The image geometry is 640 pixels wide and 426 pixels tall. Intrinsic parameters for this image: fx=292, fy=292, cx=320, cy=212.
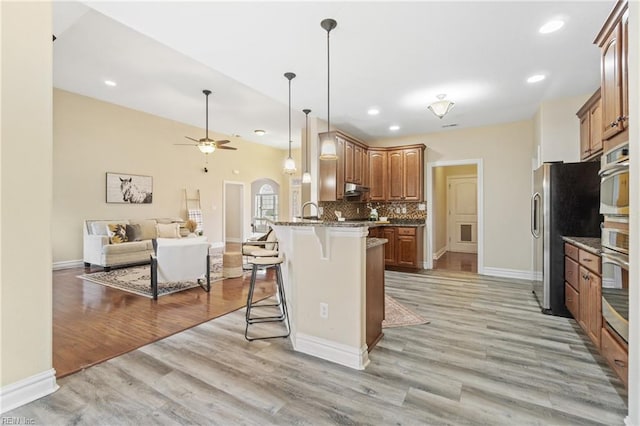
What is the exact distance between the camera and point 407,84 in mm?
3826

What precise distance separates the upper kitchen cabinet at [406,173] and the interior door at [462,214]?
3026 mm

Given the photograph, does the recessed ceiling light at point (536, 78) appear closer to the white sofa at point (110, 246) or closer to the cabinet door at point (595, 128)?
the cabinet door at point (595, 128)

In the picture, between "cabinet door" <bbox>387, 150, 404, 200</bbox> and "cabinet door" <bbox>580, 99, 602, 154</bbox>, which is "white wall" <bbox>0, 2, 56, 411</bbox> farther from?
"cabinet door" <bbox>387, 150, 404, 200</bbox>

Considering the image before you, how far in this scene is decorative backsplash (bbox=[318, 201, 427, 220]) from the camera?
19.7ft

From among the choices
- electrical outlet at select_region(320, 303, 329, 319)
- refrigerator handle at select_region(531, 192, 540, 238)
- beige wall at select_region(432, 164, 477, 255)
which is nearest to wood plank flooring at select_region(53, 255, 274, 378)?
electrical outlet at select_region(320, 303, 329, 319)

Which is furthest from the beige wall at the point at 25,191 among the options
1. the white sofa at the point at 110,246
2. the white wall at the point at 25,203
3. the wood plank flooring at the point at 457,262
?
the wood plank flooring at the point at 457,262

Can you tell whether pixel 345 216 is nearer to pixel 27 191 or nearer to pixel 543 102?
pixel 543 102

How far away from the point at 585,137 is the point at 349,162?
11.2 ft

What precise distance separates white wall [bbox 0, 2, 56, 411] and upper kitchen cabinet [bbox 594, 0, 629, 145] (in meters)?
3.86

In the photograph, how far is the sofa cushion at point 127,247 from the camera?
5.26 meters

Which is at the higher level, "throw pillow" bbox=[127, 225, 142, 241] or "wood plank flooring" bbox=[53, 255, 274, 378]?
"throw pillow" bbox=[127, 225, 142, 241]

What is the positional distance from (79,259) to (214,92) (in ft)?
13.8

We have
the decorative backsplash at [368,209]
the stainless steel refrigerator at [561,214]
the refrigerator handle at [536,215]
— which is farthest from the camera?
the decorative backsplash at [368,209]

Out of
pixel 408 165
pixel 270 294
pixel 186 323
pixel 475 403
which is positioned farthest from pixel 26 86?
pixel 408 165
